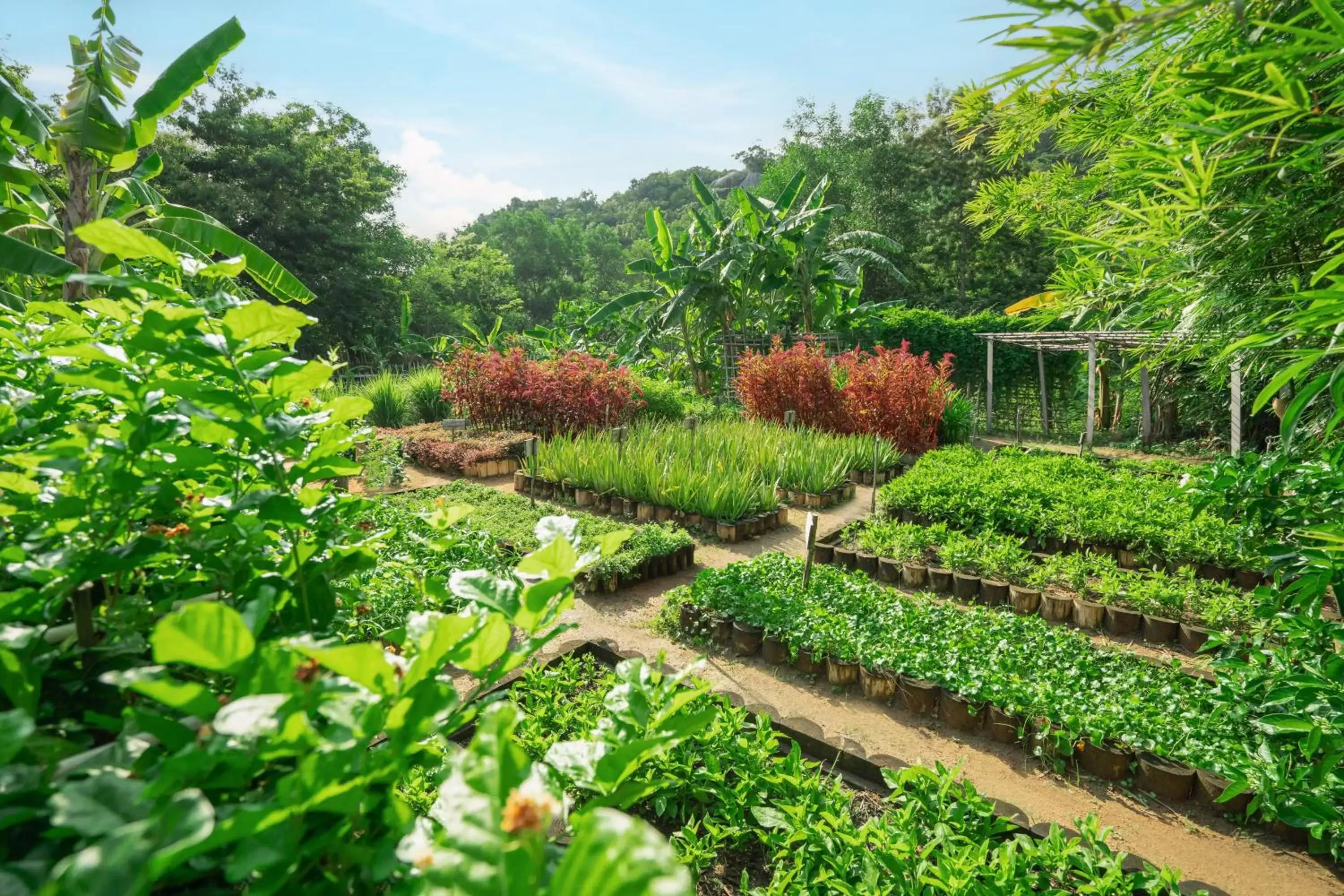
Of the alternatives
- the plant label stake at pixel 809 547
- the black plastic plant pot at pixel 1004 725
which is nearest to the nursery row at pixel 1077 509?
the plant label stake at pixel 809 547

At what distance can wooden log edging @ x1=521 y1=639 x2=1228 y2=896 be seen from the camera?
2350 mm

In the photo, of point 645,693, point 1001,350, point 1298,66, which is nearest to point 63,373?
point 645,693

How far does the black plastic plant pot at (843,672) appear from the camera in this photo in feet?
12.6

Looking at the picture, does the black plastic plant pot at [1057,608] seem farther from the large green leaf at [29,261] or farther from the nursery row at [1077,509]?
the large green leaf at [29,261]

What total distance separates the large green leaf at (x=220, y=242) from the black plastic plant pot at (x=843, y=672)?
7.22m

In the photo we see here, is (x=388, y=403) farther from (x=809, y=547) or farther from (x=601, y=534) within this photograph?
(x=809, y=547)

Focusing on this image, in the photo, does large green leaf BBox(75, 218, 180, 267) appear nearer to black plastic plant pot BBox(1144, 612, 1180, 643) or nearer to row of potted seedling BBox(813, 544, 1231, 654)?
row of potted seedling BBox(813, 544, 1231, 654)

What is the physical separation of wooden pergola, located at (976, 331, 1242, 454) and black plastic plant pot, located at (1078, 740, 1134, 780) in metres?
6.74

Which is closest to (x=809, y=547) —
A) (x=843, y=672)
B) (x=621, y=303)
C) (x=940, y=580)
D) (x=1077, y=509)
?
(x=843, y=672)

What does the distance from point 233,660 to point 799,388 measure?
1051 cm

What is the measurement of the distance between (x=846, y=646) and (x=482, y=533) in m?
3.02

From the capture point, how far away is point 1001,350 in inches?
628

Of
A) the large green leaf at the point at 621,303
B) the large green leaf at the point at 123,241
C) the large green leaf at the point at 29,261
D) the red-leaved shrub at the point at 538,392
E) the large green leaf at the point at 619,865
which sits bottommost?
the red-leaved shrub at the point at 538,392

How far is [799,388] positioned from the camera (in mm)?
10758
